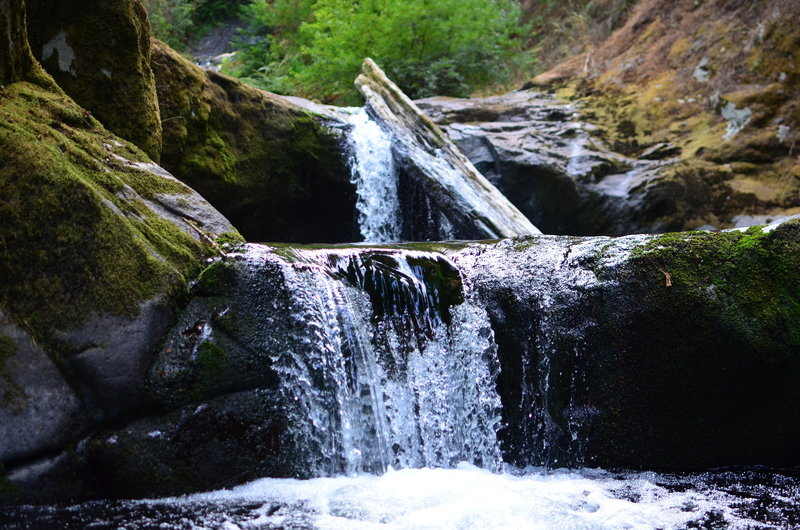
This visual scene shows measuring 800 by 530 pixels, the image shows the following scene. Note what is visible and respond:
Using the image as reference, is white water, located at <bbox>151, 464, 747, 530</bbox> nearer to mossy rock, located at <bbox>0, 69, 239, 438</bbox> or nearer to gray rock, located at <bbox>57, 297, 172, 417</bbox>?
gray rock, located at <bbox>57, 297, 172, 417</bbox>

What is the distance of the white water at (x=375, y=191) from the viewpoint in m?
8.12

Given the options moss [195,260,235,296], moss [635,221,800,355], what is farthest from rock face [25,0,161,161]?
moss [635,221,800,355]

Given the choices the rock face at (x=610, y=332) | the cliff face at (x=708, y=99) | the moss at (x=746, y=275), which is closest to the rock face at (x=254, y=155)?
the rock face at (x=610, y=332)

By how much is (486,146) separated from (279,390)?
706 cm

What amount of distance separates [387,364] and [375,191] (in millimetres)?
4168

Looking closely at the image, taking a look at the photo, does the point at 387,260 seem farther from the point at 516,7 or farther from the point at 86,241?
the point at 516,7

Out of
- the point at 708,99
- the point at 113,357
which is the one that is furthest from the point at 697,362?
the point at 708,99

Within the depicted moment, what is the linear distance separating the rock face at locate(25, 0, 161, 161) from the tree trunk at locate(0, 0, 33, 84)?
0.69 m

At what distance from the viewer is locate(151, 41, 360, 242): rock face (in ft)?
21.3

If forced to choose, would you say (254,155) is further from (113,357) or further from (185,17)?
(185,17)

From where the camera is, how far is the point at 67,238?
11.8 ft

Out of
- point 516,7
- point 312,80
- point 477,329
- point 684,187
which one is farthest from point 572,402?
point 516,7

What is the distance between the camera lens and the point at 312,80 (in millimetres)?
12125

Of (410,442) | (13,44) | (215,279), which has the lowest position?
(410,442)
